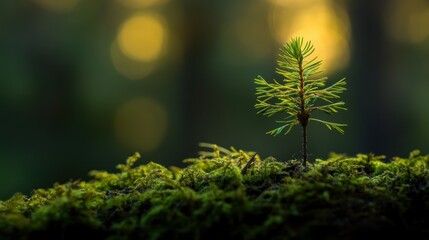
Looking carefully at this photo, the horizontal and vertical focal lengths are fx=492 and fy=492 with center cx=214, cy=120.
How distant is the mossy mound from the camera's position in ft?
4.30

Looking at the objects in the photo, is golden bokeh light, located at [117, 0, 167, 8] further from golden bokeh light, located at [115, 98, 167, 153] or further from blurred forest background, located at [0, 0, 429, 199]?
golden bokeh light, located at [115, 98, 167, 153]

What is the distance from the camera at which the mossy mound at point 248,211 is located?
1.31 m

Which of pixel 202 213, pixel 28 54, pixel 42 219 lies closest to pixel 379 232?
pixel 202 213

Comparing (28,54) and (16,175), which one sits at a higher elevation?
(28,54)

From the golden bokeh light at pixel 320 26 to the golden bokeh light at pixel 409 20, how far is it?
1909 mm

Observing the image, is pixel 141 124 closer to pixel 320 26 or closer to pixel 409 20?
pixel 320 26

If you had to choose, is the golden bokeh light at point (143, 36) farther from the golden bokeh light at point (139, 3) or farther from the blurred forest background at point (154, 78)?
the golden bokeh light at point (139, 3)

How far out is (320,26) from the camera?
62.7 feet

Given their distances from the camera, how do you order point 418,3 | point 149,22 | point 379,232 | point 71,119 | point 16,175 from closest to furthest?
1. point 379,232
2. point 418,3
3. point 16,175
4. point 71,119
5. point 149,22

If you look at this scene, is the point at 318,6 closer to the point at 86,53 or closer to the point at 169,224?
the point at 86,53

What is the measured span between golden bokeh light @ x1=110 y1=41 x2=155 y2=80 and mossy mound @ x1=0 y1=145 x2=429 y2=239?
768 inches

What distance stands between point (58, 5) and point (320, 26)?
10455 mm

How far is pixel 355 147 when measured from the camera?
1938 cm

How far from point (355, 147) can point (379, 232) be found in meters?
18.8
